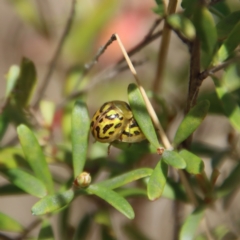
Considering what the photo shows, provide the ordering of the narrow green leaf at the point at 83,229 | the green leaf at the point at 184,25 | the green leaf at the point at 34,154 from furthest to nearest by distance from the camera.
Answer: the narrow green leaf at the point at 83,229 < the green leaf at the point at 34,154 < the green leaf at the point at 184,25

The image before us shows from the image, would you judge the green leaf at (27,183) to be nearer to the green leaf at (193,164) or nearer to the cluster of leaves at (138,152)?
the cluster of leaves at (138,152)

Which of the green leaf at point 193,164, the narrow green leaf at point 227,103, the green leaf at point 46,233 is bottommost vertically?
the green leaf at point 46,233

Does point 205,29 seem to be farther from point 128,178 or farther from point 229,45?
point 128,178

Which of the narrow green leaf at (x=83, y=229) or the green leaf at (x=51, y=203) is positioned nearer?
the green leaf at (x=51, y=203)

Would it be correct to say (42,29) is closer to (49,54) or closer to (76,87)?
(49,54)

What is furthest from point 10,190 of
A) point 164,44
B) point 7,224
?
point 164,44

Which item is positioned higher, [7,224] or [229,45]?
[229,45]

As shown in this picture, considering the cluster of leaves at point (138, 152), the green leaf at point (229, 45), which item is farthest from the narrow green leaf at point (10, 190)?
the green leaf at point (229, 45)

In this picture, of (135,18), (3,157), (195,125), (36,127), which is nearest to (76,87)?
(36,127)
